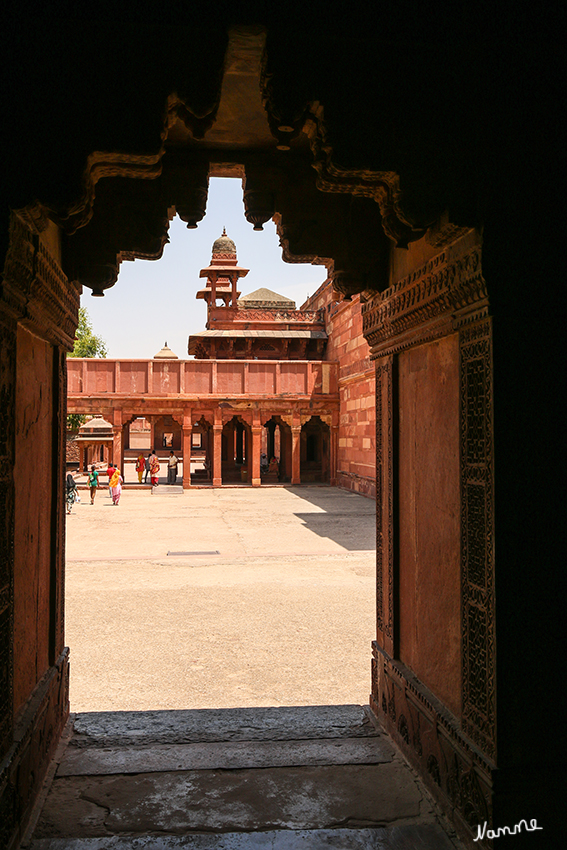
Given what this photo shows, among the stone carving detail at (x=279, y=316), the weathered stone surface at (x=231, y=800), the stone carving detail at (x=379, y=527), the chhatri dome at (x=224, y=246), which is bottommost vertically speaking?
the weathered stone surface at (x=231, y=800)

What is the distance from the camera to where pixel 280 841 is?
237 centimetres

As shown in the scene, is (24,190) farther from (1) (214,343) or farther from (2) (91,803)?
(1) (214,343)

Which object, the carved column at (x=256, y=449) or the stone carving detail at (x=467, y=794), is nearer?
the stone carving detail at (x=467, y=794)

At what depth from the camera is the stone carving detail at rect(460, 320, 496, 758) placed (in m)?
2.26

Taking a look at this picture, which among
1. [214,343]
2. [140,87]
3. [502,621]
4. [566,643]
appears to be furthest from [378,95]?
[214,343]

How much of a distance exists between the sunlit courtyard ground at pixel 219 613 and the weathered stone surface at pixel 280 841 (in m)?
1.79

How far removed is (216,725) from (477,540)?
2.09 m

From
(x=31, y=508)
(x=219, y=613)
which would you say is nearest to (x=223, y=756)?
(x=31, y=508)

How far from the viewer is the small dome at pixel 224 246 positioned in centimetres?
3359

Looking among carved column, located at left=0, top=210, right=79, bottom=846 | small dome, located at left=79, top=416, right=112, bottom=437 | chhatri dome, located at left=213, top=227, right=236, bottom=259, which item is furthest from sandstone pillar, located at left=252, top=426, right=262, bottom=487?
carved column, located at left=0, top=210, right=79, bottom=846

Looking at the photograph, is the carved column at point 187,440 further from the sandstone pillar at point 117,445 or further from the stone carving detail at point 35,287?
the stone carving detail at point 35,287

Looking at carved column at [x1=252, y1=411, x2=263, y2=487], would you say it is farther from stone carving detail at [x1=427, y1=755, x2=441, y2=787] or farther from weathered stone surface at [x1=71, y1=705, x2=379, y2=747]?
stone carving detail at [x1=427, y1=755, x2=441, y2=787]

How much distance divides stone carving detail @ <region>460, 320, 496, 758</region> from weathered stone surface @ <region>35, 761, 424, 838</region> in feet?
2.03

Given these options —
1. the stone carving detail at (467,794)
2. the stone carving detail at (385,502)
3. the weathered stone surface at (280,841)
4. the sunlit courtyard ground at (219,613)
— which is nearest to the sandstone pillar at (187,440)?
the sunlit courtyard ground at (219,613)
